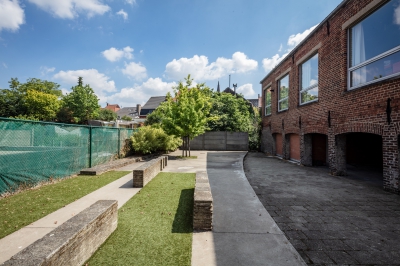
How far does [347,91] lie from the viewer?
7.46 meters

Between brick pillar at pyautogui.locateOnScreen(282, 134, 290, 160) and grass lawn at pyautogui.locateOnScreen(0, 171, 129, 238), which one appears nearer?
grass lawn at pyautogui.locateOnScreen(0, 171, 129, 238)

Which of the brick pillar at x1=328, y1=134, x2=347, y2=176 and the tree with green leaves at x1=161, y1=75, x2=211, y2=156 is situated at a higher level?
the tree with green leaves at x1=161, y1=75, x2=211, y2=156

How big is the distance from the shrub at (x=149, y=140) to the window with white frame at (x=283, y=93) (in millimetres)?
7958

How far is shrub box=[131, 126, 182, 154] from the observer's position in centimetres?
1240

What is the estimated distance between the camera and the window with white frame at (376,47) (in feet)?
19.1

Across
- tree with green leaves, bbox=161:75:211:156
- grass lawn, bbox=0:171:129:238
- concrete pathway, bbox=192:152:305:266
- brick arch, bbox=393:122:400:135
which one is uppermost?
tree with green leaves, bbox=161:75:211:156

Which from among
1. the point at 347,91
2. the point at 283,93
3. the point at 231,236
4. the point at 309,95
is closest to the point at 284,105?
the point at 283,93

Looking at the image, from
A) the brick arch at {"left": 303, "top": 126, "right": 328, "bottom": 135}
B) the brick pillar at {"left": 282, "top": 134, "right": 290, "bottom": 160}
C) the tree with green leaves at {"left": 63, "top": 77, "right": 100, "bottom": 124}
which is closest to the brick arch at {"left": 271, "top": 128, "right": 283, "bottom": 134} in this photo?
the brick pillar at {"left": 282, "top": 134, "right": 290, "bottom": 160}

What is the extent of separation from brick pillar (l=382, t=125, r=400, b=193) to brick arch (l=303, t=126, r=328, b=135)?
2.71 m

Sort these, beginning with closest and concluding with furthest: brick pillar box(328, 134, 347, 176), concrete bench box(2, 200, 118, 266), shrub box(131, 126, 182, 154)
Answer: concrete bench box(2, 200, 118, 266) → brick pillar box(328, 134, 347, 176) → shrub box(131, 126, 182, 154)

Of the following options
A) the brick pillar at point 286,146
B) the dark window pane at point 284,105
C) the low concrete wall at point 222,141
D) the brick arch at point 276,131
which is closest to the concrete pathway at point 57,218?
the brick pillar at point 286,146

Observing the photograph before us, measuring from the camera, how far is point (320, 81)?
9148 millimetres

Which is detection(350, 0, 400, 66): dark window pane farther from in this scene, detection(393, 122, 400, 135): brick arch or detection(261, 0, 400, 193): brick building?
detection(393, 122, 400, 135): brick arch

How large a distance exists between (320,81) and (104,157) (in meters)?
10.7
